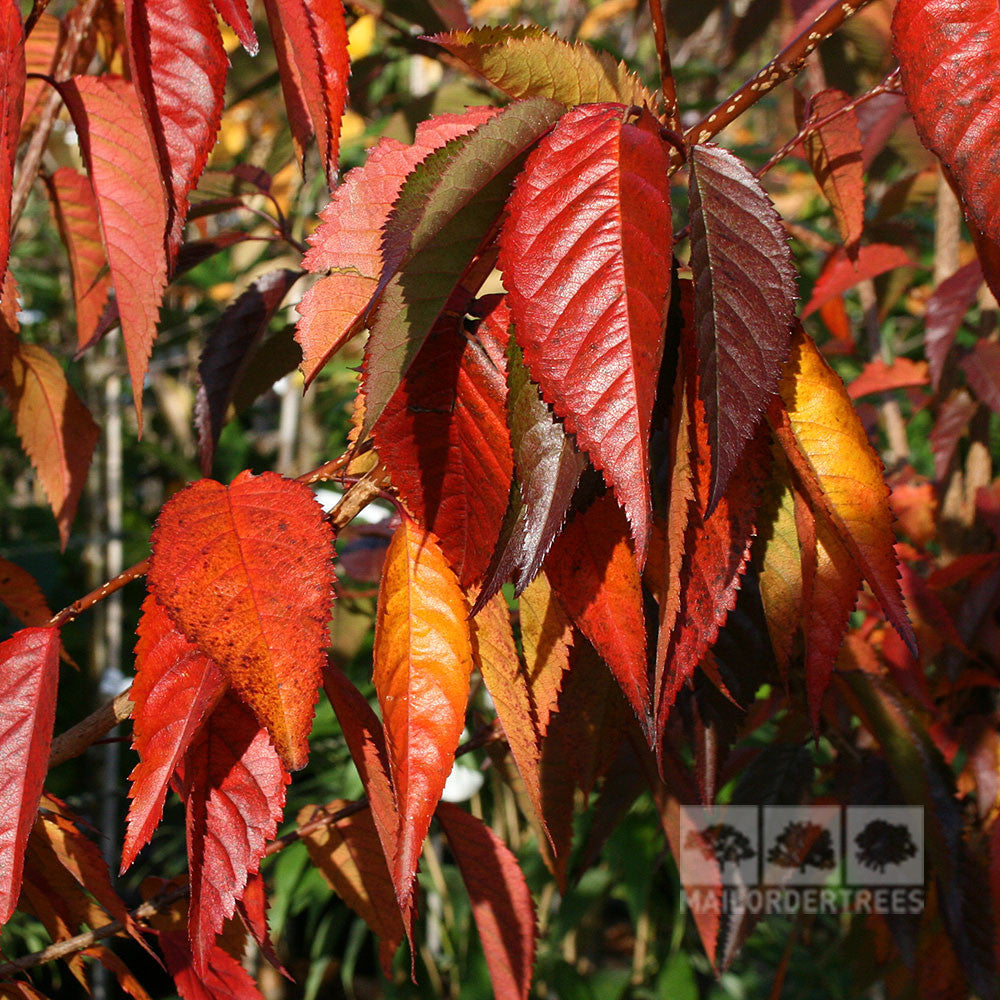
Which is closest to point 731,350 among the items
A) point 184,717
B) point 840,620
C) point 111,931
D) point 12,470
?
point 840,620

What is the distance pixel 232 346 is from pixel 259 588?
1.03ft

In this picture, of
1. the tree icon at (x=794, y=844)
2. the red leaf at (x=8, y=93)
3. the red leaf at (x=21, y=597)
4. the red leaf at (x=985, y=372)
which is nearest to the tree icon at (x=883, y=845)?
the tree icon at (x=794, y=844)

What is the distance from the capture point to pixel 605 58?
44 centimetres

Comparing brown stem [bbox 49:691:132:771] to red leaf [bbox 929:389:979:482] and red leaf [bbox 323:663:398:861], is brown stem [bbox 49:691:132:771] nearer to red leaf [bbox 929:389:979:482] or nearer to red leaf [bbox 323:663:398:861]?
red leaf [bbox 323:663:398:861]

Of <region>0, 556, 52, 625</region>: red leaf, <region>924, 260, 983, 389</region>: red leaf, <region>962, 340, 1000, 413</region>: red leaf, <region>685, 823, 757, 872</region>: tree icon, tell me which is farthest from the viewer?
<region>962, 340, 1000, 413</region>: red leaf

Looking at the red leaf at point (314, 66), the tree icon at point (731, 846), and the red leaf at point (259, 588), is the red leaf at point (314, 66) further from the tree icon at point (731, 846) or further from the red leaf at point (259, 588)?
the tree icon at point (731, 846)

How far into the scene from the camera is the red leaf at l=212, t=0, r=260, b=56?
0.41 metres

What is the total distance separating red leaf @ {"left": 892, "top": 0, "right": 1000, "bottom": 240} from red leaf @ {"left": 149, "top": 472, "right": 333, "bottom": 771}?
0.28 meters

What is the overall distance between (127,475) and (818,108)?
2.72 meters

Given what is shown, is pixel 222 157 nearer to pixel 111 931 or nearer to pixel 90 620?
pixel 90 620

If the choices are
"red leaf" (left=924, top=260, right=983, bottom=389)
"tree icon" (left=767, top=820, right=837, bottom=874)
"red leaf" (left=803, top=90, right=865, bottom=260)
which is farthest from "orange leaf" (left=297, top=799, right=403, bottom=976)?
"red leaf" (left=924, top=260, right=983, bottom=389)

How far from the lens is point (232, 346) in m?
0.67

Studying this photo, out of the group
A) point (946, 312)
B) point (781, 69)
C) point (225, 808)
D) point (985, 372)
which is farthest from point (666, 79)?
point (985, 372)

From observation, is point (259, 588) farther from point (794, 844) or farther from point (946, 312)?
point (946, 312)
